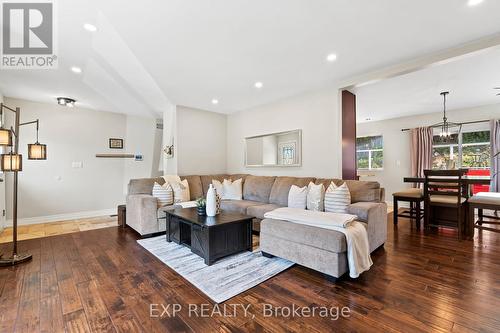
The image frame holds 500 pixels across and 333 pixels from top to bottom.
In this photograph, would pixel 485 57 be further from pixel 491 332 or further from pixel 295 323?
pixel 295 323

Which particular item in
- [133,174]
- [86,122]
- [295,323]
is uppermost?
[86,122]

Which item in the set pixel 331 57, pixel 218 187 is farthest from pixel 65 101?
pixel 331 57

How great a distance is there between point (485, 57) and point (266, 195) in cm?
361

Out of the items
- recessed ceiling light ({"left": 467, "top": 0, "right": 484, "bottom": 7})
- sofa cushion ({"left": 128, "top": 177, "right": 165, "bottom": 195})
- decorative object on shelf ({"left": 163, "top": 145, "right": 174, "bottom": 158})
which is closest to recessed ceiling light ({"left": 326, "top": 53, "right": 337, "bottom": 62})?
recessed ceiling light ({"left": 467, "top": 0, "right": 484, "bottom": 7})

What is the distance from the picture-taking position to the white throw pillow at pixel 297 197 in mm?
3587

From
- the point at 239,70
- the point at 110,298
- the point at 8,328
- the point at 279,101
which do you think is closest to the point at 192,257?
the point at 110,298

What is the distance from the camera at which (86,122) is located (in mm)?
5297

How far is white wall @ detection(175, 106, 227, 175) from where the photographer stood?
5105 mm

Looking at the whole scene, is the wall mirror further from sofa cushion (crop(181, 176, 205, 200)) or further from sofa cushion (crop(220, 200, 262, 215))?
sofa cushion (crop(181, 176, 205, 200))

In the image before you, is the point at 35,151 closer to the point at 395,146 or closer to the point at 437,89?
the point at 437,89

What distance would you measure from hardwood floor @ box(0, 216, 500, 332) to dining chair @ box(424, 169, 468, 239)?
2.69ft

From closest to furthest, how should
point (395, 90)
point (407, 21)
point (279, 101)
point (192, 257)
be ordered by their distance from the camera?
point (407, 21)
point (192, 257)
point (395, 90)
point (279, 101)

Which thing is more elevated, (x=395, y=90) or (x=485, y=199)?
(x=395, y=90)

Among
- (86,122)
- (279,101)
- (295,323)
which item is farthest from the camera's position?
(86,122)
